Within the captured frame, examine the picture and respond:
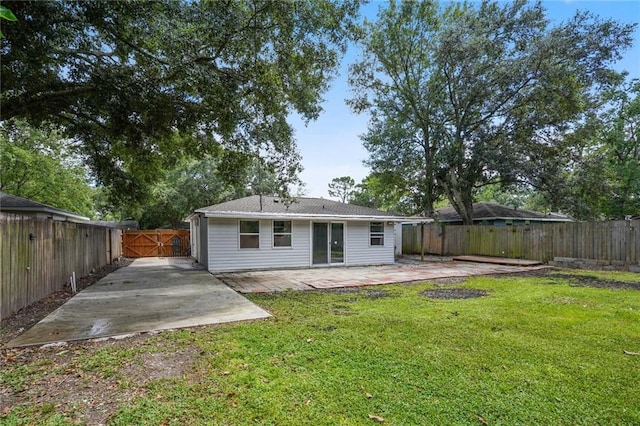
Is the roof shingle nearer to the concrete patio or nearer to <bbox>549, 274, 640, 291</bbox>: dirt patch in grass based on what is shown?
the concrete patio

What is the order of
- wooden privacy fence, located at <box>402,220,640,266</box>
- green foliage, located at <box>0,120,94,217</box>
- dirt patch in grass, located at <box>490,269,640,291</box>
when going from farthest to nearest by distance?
1. green foliage, located at <box>0,120,94,217</box>
2. wooden privacy fence, located at <box>402,220,640,266</box>
3. dirt patch in grass, located at <box>490,269,640,291</box>

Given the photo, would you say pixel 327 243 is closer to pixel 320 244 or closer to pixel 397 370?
pixel 320 244

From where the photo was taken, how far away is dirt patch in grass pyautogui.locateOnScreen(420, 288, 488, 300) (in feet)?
23.1

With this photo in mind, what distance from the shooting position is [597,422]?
2.44 m

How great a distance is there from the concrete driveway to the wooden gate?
1045 cm

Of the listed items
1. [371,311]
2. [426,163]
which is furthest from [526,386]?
[426,163]

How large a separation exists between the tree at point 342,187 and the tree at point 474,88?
26.2 meters

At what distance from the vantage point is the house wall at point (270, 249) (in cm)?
1108

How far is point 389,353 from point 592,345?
2.61m

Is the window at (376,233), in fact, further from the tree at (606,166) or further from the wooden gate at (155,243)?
the wooden gate at (155,243)

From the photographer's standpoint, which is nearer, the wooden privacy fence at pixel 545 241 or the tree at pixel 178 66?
the tree at pixel 178 66

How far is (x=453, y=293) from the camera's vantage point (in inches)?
291

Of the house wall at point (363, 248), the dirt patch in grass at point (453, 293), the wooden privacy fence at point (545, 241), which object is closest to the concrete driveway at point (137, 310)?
the dirt patch in grass at point (453, 293)

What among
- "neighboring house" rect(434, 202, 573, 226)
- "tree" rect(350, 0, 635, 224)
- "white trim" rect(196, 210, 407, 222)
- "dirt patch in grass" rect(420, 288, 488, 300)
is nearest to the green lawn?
"dirt patch in grass" rect(420, 288, 488, 300)
